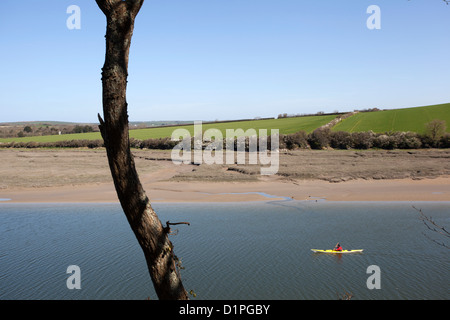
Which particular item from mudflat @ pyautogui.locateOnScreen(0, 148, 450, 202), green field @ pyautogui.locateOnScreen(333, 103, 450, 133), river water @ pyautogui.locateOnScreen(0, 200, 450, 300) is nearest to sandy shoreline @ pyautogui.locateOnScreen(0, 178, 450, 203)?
mudflat @ pyautogui.locateOnScreen(0, 148, 450, 202)

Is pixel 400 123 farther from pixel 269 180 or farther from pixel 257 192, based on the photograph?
pixel 257 192

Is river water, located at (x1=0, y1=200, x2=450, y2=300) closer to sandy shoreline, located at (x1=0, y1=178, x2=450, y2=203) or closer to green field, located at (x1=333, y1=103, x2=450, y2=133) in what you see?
sandy shoreline, located at (x1=0, y1=178, x2=450, y2=203)

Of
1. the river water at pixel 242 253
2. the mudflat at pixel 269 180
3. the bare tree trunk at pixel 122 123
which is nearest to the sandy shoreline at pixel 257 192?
the mudflat at pixel 269 180

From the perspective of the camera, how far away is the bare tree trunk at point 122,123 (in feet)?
10.9

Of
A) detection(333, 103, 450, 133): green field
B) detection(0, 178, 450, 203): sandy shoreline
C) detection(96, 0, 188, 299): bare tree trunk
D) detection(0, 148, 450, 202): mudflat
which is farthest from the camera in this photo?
detection(333, 103, 450, 133): green field

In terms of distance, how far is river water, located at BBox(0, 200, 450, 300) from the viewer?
10.5 metres

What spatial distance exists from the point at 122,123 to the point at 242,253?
1085 centimetres

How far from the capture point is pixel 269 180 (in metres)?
27.6

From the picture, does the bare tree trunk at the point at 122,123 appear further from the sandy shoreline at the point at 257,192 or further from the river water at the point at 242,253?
the sandy shoreline at the point at 257,192

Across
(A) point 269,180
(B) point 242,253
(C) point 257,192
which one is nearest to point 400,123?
(A) point 269,180

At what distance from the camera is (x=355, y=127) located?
51.8 meters

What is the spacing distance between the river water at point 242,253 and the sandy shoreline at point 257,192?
6.70ft

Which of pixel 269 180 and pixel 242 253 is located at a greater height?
pixel 269 180
